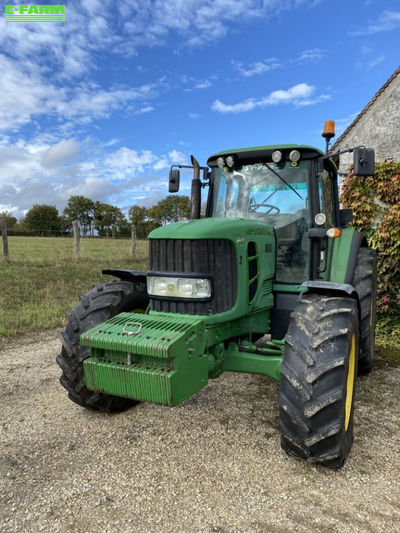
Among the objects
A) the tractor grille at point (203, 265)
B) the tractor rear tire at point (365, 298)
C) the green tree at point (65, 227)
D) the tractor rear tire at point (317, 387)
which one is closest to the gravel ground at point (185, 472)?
the tractor rear tire at point (317, 387)

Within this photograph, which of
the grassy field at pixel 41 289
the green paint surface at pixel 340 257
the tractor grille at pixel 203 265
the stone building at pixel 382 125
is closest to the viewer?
the tractor grille at pixel 203 265

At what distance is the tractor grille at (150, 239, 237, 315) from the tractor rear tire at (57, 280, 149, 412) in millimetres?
612

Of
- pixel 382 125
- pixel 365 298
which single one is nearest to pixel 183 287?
pixel 365 298

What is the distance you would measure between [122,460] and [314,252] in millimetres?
2316

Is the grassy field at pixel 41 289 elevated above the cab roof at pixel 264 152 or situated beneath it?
situated beneath

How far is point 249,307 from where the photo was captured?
10.9 feet

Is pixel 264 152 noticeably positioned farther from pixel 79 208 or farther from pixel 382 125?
pixel 79 208

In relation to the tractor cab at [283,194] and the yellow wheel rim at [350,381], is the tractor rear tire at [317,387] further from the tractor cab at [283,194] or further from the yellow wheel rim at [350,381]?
the tractor cab at [283,194]

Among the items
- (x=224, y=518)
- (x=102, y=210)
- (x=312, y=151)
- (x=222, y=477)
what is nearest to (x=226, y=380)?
(x=222, y=477)

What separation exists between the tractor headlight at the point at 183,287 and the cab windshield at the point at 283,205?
1019 mm

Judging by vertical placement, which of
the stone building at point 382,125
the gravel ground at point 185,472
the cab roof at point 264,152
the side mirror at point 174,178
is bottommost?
the gravel ground at point 185,472

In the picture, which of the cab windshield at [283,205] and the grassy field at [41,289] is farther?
the grassy field at [41,289]

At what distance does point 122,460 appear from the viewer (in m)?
2.95

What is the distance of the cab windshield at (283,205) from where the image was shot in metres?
3.76
